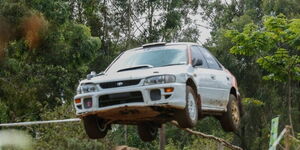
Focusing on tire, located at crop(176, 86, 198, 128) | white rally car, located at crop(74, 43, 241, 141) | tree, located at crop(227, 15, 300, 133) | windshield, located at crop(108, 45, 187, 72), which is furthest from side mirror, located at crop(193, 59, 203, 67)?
tree, located at crop(227, 15, 300, 133)

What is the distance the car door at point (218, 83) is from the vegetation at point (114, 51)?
4.54 feet

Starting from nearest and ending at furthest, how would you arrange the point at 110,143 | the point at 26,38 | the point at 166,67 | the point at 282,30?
the point at 166,67, the point at 282,30, the point at 26,38, the point at 110,143

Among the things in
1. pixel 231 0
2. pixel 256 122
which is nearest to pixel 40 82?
pixel 256 122

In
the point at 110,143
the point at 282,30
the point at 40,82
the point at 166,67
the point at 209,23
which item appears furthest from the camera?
the point at 209,23

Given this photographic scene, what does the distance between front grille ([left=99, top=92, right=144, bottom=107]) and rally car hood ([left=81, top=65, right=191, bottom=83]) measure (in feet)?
0.58

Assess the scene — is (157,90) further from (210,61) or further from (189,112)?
(210,61)

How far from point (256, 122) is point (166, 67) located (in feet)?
74.5

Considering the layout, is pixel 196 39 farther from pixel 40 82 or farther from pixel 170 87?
pixel 170 87

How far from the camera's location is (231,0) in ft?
111

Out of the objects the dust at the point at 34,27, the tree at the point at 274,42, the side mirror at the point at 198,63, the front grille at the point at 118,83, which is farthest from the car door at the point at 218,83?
the dust at the point at 34,27

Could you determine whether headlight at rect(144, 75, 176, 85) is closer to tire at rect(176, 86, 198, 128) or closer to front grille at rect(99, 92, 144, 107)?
front grille at rect(99, 92, 144, 107)

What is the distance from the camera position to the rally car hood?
7238mm

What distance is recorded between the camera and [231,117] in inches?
351

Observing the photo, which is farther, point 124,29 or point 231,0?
point 231,0
